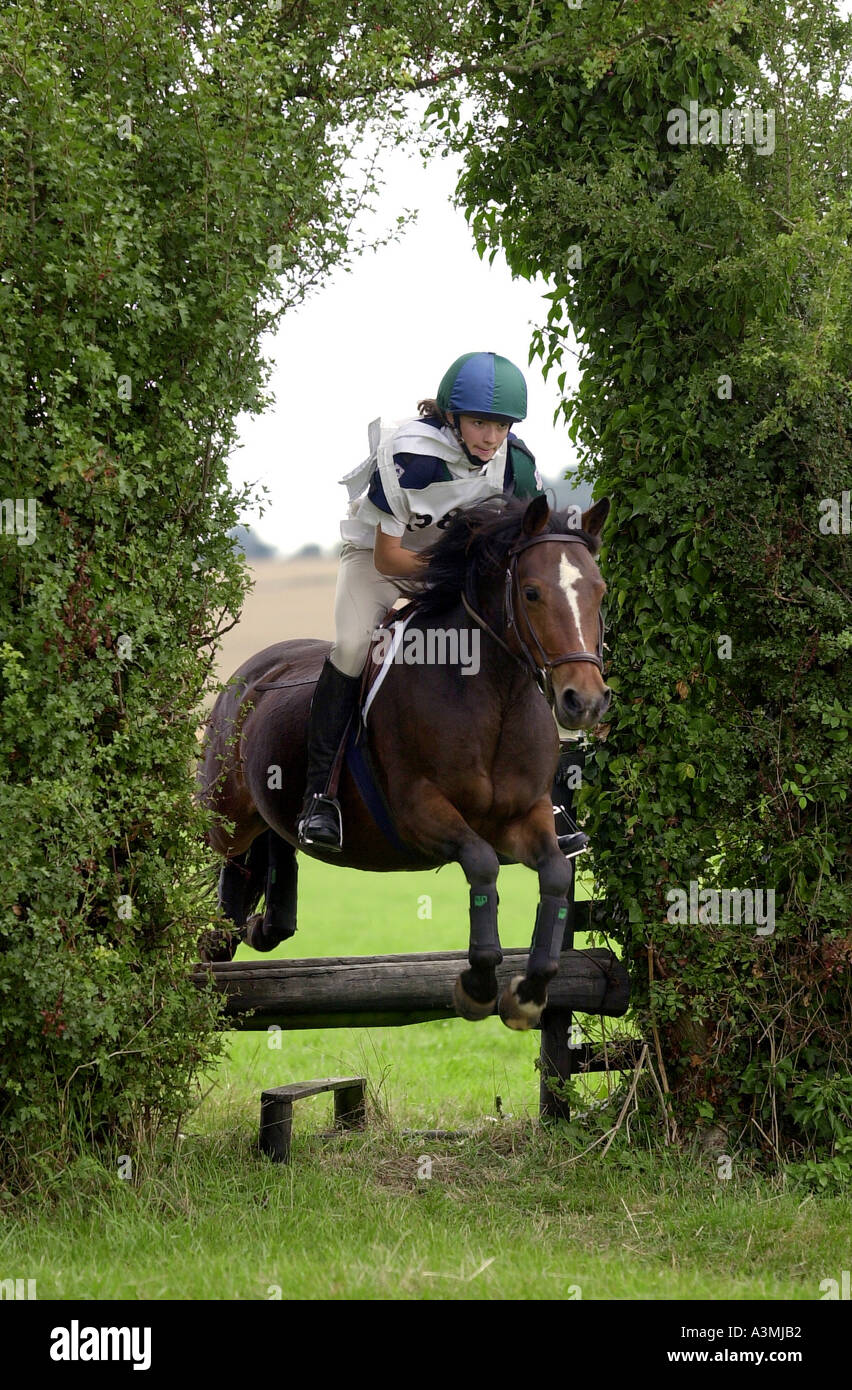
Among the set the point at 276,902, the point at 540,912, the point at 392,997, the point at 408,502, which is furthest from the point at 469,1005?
the point at 276,902

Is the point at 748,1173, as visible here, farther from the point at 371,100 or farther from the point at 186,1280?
the point at 371,100

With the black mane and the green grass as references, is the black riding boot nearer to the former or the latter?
the black mane

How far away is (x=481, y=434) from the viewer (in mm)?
5859

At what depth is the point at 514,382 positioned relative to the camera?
5785 mm

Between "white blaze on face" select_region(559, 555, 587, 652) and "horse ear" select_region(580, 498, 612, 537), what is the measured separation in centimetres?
36

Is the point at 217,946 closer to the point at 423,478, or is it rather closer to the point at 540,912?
the point at 540,912

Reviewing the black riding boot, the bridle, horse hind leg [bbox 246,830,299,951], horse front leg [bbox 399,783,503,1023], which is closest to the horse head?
the bridle

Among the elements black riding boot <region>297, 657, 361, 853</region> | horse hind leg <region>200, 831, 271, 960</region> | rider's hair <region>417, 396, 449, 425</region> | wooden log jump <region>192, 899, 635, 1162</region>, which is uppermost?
rider's hair <region>417, 396, 449, 425</region>

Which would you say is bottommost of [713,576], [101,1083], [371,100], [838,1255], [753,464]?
[838,1255]

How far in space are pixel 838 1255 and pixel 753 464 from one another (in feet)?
11.2

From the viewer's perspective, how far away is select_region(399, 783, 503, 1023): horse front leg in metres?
5.27

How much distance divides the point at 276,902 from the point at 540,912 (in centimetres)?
252

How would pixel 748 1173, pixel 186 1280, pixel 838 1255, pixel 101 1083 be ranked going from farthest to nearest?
pixel 748 1173 < pixel 101 1083 < pixel 838 1255 < pixel 186 1280

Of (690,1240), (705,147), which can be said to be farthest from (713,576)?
(690,1240)
